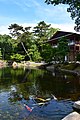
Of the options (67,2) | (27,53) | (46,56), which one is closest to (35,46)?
(27,53)

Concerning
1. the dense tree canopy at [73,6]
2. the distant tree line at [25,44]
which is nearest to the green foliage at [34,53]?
the distant tree line at [25,44]

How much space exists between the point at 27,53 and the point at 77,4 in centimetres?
5794

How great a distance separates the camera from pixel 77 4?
22500 mm

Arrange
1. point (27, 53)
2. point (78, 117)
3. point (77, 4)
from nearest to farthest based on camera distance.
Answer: point (78, 117) → point (77, 4) → point (27, 53)

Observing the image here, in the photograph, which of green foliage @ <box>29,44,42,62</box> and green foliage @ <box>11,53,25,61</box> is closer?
green foliage @ <box>29,44,42,62</box>

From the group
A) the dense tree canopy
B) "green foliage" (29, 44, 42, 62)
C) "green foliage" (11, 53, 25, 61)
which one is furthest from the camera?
"green foliage" (11, 53, 25, 61)

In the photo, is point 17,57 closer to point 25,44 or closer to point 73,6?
point 25,44

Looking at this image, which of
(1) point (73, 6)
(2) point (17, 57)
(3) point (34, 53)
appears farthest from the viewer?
(2) point (17, 57)

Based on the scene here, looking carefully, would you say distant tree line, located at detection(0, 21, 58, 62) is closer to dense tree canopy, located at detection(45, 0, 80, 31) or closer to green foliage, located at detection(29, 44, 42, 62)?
green foliage, located at detection(29, 44, 42, 62)

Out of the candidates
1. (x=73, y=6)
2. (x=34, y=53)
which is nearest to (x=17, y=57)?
(x=34, y=53)

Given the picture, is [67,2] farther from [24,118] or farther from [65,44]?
[65,44]

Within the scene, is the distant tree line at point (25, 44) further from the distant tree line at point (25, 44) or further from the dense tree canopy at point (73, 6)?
the dense tree canopy at point (73, 6)

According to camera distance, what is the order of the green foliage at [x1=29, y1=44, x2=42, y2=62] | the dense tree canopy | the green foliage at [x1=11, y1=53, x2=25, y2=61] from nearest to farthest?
the dense tree canopy
the green foliage at [x1=29, y1=44, x2=42, y2=62]
the green foliage at [x1=11, y1=53, x2=25, y2=61]

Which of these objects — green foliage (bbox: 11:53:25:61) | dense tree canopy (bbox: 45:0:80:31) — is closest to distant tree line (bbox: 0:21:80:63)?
green foliage (bbox: 11:53:25:61)
